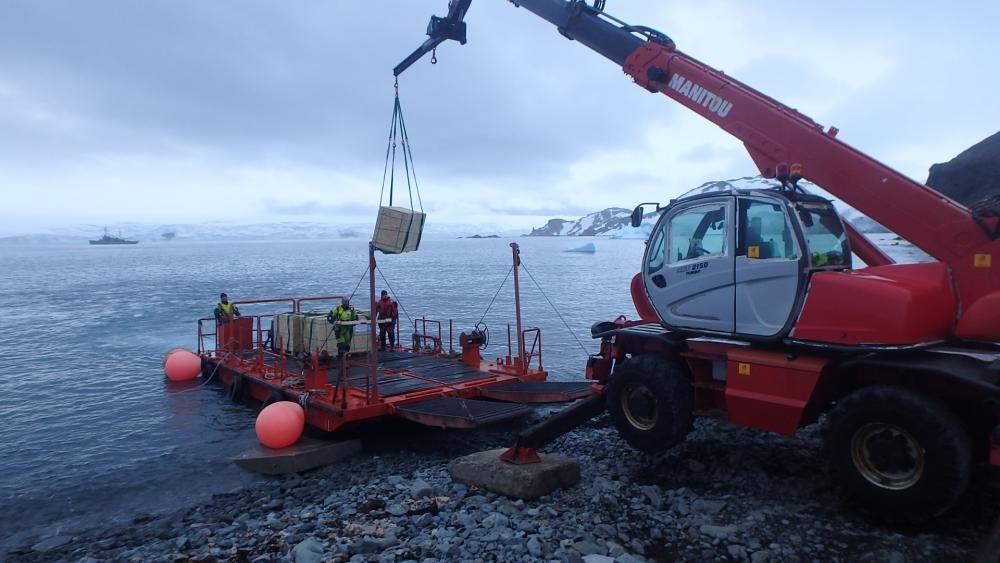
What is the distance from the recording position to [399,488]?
25.1 ft

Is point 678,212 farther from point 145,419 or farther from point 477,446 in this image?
point 145,419

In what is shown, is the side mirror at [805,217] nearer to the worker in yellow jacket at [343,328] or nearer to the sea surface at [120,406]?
the sea surface at [120,406]

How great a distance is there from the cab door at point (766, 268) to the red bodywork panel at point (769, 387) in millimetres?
310

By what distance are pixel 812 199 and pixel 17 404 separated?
18319mm

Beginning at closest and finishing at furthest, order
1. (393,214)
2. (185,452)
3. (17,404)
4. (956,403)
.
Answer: (956,403), (393,214), (185,452), (17,404)

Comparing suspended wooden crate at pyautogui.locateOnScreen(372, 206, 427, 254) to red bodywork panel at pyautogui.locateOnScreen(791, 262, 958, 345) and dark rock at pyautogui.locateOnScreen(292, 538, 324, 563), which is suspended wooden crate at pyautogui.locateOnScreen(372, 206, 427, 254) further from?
red bodywork panel at pyautogui.locateOnScreen(791, 262, 958, 345)

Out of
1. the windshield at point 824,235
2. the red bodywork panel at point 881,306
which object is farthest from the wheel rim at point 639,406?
the windshield at point 824,235

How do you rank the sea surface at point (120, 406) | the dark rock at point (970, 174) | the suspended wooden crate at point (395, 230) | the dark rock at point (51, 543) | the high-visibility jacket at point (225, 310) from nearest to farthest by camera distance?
the dark rock at point (51, 543) < the suspended wooden crate at point (395, 230) < the sea surface at point (120, 406) < the high-visibility jacket at point (225, 310) < the dark rock at point (970, 174)

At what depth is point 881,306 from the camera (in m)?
5.16

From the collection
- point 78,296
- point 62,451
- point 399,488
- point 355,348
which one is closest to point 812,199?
point 399,488

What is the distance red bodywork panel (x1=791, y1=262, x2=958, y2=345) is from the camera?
201 inches

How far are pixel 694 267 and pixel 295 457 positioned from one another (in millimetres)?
6771

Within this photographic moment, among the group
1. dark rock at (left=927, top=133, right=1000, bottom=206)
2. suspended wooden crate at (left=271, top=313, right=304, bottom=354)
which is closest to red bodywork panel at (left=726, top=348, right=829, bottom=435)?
suspended wooden crate at (left=271, top=313, right=304, bottom=354)

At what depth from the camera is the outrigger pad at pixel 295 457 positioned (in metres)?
9.78
